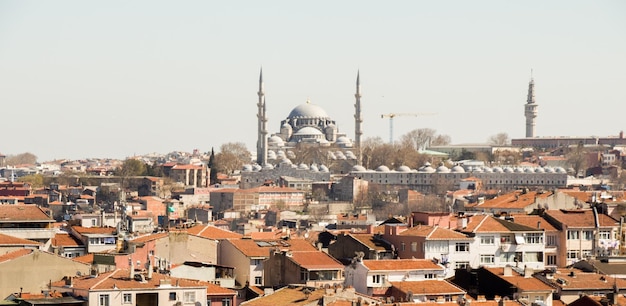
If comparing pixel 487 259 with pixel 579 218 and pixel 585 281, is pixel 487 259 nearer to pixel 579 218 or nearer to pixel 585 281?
pixel 579 218

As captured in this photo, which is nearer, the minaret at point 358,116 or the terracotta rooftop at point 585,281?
the terracotta rooftop at point 585,281

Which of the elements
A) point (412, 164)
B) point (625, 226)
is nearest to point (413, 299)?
point (625, 226)

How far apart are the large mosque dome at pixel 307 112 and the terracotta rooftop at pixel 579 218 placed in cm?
12822

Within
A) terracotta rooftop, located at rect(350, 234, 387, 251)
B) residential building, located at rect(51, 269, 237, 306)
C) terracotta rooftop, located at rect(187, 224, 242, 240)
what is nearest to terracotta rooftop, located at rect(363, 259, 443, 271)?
residential building, located at rect(51, 269, 237, 306)

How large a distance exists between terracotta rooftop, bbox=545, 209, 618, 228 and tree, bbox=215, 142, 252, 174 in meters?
98.2

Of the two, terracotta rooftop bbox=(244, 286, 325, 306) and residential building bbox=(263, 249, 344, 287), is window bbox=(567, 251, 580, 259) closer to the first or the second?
residential building bbox=(263, 249, 344, 287)

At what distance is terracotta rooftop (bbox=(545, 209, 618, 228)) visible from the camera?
31594 millimetres

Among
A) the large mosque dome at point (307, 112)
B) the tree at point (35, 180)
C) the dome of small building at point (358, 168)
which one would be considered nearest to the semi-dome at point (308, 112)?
the large mosque dome at point (307, 112)

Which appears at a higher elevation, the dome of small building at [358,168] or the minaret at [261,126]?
the minaret at [261,126]

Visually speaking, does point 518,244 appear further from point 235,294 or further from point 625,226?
point 235,294

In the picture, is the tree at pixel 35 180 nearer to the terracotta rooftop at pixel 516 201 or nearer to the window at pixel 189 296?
the terracotta rooftop at pixel 516 201

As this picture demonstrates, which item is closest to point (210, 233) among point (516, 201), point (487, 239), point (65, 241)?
point (65, 241)

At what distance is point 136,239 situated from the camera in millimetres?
28469

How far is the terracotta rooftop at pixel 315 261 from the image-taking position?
83.9 feet
